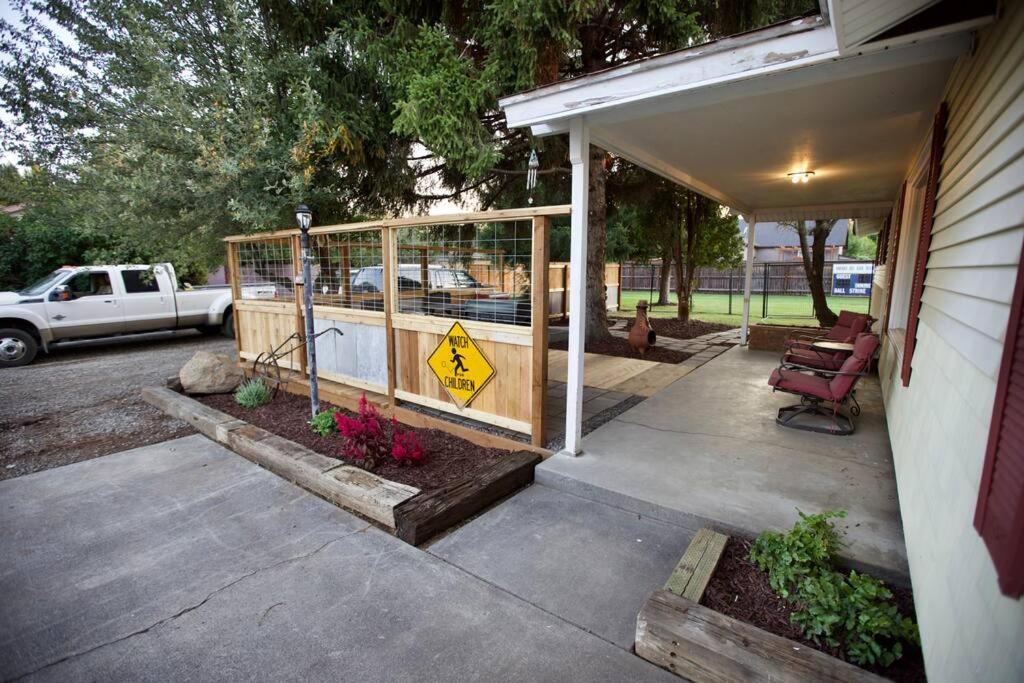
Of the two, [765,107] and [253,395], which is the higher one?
[765,107]

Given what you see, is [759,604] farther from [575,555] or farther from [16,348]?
[16,348]

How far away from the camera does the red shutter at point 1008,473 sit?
924 mm

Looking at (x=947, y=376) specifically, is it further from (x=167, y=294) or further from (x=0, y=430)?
(x=167, y=294)

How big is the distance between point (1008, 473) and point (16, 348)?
35.8 feet

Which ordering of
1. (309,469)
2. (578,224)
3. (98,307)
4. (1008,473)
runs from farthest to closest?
(98,307), (309,469), (578,224), (1008,473)

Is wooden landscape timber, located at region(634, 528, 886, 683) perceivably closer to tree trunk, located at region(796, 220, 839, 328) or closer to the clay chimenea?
the clay chimenea

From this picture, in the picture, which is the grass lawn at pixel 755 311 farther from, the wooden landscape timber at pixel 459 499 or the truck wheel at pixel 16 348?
the truck wheel at pixel 16 348

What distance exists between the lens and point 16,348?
7340 mm

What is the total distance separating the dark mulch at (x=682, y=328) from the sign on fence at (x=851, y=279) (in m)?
12.1

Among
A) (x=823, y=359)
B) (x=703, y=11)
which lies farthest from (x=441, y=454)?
(x=703, y=11)

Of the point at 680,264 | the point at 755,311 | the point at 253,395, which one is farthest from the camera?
the point at 755,311

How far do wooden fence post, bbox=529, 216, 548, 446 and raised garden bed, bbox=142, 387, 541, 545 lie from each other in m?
0.25

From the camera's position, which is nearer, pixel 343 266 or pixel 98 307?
pixel 343 266

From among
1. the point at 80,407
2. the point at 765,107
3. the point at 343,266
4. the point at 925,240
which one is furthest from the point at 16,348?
the point at 925,240
